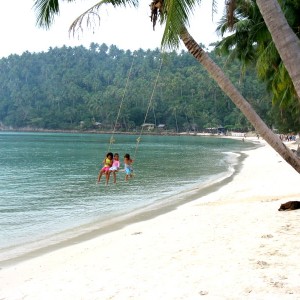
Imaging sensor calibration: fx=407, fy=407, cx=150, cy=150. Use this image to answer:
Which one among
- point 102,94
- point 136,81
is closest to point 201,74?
point 136,81

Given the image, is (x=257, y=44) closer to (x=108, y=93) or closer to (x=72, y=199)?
(x=72, y=199)

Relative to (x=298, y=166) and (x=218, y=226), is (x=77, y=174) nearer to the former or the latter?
(x=218, y=226)

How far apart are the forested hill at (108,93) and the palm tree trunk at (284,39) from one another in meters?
103

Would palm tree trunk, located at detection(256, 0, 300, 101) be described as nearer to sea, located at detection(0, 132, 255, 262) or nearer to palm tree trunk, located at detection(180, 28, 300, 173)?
palm tree trunk, located at detection(180, 28, 300, 173)

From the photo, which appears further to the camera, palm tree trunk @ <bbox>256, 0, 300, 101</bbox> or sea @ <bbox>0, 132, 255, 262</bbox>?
sea @ <bbox>0, 132, 255, 262</bbox>

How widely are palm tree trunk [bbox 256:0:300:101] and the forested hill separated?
10259 centimetres

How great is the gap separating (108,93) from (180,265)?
139m

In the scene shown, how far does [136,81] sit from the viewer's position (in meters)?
148

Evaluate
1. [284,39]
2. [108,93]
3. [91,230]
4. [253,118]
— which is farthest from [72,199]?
[108,93]

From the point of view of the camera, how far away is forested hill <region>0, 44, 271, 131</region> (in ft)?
438

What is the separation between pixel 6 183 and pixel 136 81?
409 ft

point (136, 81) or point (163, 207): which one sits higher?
point (136, 81)

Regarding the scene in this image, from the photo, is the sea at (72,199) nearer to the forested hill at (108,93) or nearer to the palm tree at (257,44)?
the palm tree at (257,44)


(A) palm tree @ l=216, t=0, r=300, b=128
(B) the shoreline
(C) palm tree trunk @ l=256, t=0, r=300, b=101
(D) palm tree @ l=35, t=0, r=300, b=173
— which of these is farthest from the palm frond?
(B) the shoreline
